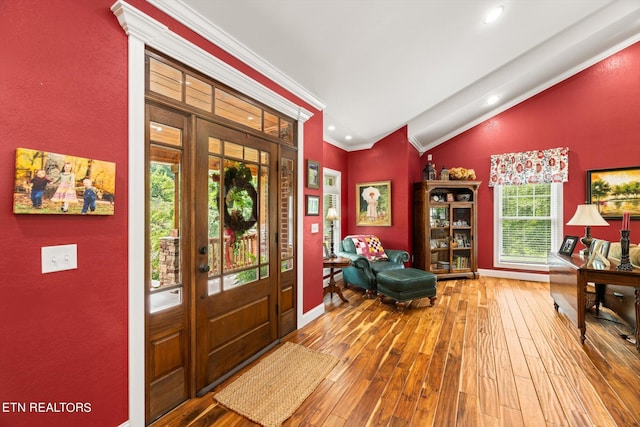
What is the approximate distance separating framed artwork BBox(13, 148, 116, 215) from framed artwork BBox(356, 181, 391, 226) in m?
4.39

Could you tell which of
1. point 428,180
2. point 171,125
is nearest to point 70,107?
point 171,125

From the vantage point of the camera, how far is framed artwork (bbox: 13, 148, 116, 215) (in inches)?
44.9

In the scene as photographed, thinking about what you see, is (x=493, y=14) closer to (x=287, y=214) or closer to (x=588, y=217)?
(x=588, y=217)

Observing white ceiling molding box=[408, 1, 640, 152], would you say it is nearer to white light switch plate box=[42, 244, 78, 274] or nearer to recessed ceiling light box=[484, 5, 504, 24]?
recessed ceiling light box=[484, 5, 504, 24]

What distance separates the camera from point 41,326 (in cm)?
120

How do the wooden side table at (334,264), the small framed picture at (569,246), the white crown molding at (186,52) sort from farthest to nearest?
the wooden side table at (334,264) < the small framed picture at (569,246) < the white crown molding at (186,52)

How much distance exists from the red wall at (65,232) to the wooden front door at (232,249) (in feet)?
1.68

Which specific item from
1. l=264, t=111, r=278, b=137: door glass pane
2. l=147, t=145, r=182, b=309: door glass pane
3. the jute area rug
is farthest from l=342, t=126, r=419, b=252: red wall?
l=147, t=145, r=182, b=309: door glass pane

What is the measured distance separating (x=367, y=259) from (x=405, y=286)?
3.04 feet

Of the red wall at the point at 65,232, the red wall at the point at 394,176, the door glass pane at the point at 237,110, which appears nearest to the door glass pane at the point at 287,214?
the door glass pane at the point at 237,110

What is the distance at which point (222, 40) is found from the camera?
6.51 feet

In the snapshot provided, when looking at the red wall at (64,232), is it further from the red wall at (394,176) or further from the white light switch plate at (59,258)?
the red wall at (394,176)

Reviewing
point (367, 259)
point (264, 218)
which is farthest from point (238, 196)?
point (367, 259)

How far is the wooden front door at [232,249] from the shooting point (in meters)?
1.94
